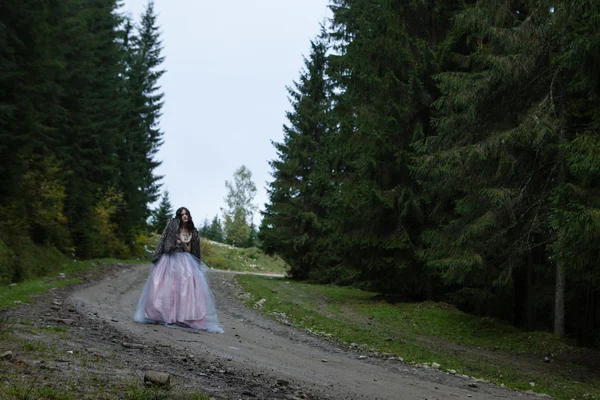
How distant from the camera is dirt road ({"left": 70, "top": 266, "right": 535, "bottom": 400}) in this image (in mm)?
6363

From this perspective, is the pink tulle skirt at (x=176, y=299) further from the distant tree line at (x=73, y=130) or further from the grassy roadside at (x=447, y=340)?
the distant tree line at (x=73, y=130)

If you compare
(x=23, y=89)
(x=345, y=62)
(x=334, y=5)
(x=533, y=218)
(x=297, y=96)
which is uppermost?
(x=334, y=5)

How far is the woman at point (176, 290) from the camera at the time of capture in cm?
1114

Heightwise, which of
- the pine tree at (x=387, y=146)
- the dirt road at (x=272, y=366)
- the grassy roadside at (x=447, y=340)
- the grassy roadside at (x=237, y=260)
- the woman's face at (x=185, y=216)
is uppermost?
the pine tree at (x=387, y=146)

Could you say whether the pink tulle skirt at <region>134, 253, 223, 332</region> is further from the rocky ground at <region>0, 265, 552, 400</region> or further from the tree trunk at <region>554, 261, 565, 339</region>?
the tree trunk at <region>554, 261, 565, 339</region>

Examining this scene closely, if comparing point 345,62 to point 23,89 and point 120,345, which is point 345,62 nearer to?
point 23,89

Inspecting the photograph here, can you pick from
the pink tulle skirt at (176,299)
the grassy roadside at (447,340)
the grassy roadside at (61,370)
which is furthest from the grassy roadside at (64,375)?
the grassy roadside at (447,340)

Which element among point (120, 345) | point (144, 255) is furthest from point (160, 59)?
point (120, 345)

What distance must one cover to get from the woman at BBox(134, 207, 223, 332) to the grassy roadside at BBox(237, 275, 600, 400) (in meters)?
2.87

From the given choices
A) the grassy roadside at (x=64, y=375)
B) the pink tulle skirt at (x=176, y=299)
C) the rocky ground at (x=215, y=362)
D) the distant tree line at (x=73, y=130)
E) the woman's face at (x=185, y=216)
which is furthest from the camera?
the distant tree line at (x=73, y=130)

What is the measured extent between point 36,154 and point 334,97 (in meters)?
16.4

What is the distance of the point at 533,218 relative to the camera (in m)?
13.5

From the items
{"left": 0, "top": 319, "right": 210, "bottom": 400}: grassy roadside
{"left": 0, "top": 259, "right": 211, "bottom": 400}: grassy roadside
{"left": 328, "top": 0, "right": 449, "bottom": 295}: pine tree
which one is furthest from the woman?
{"left": 328, "top": 0, "right": 449, "bottom": 295}: pine tree

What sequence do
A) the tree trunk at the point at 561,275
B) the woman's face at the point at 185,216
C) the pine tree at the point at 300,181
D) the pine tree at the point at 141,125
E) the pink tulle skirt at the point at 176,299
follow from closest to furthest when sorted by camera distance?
the pink tulle skirt at the point at 176,299, the woman's face at the point at 185,216, the tree trunk at the point at 561,275, the pine tree at the point at 300,181, the pine tree at the point at 141,125
